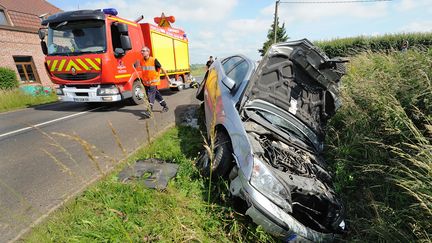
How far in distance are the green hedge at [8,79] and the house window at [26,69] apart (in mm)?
1141

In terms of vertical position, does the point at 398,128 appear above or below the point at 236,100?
below

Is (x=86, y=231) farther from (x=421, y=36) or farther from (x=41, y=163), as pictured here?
(x=421, y=36)

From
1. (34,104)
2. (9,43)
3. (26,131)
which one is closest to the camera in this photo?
(26,131)

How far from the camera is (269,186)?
1934 millimetres

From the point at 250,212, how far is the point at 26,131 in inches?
219

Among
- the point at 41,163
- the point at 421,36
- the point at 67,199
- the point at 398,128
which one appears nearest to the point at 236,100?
the point at 398,128

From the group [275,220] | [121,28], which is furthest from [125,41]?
[275,220]

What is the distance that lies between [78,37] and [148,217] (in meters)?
5.99

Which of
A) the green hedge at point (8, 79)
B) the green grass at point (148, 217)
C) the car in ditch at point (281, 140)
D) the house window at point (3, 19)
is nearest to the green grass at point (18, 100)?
the green hedge at point (8, 79)

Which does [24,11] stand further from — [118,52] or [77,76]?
[118,52]

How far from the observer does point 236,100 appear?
9.21 ft

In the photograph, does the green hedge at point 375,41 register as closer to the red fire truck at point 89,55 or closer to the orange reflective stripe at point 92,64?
the red fire truck at point 89,55

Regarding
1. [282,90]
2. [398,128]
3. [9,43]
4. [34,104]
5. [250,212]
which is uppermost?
[9,43]

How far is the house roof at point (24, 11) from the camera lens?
13812mm
